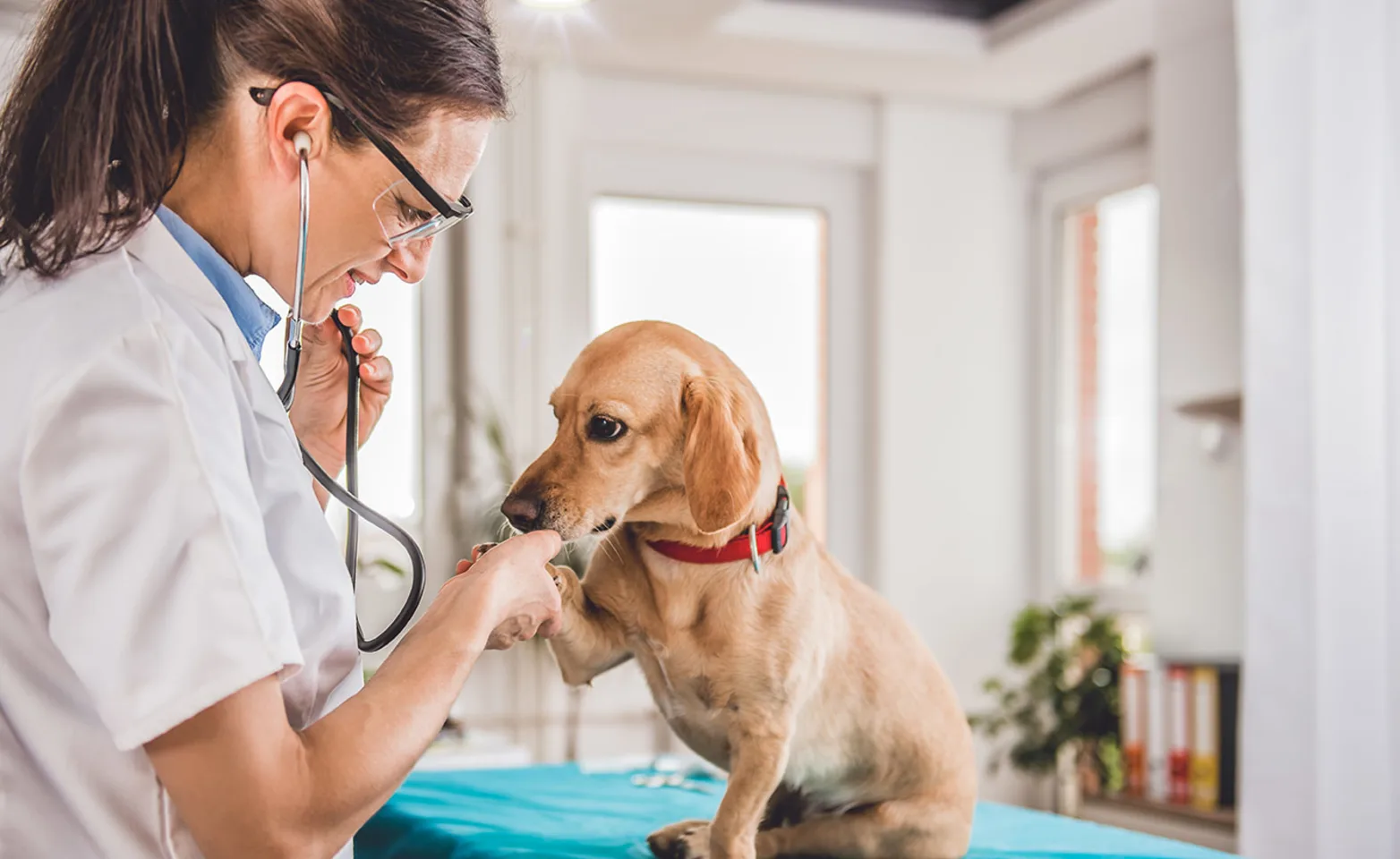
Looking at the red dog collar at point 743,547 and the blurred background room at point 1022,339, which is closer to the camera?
the red dog collar at point 743,547

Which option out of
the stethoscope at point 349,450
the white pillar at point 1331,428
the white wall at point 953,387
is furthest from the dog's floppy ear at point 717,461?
the white wall at point 953,387

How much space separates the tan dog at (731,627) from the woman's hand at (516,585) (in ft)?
0.27

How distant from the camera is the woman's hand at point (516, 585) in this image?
2.90 feet

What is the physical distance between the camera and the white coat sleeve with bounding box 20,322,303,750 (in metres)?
0.66

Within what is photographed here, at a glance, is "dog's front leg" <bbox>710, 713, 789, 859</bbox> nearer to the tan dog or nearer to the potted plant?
the tan dog

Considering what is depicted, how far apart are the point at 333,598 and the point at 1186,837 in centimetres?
279

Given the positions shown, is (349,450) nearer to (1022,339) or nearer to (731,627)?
(731,627)

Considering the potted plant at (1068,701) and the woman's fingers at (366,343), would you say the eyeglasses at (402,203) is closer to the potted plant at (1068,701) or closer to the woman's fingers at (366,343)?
the woman's fingers at (366,343)

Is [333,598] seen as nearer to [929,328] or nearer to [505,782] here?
[505,782]

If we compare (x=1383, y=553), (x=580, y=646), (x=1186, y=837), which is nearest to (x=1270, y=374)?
(x=1383, y=553)

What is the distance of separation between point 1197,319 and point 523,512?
292cm

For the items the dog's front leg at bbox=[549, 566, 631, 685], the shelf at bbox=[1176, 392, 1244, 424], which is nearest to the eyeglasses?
the dog's front leg at bbox=[549, 566, 631, 685]

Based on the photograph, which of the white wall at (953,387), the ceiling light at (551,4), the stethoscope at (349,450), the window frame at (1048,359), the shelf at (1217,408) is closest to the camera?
the stethoscope at (349,450)

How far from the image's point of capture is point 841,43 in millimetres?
3725
